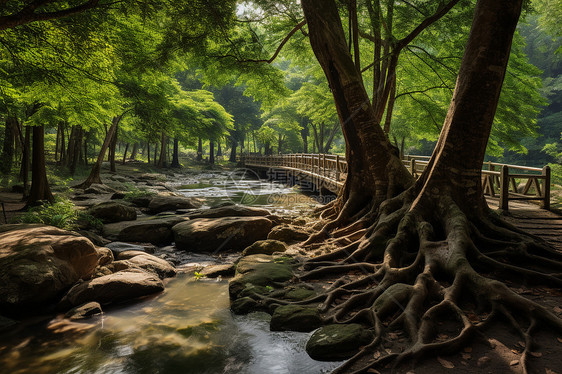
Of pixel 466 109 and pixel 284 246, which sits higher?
pixel 466 109

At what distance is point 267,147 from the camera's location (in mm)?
51000

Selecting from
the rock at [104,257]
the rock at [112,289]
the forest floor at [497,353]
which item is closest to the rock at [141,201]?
the rock at [104,257]

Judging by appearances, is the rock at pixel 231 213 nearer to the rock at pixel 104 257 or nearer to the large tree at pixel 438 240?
the rock at pixel 104 257

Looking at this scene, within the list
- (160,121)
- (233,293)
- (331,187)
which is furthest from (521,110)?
(160,121)

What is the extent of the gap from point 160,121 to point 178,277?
1296 cm

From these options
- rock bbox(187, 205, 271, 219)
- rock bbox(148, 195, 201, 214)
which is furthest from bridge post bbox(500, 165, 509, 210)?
rock bbox(148, 195, 201, 214)

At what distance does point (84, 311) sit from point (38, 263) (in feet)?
3.53

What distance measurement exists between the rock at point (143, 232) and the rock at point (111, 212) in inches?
44.3

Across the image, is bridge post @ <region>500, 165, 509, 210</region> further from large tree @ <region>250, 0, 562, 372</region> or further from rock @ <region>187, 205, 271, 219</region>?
rock @ <region>187, 205, 271, 219</region>

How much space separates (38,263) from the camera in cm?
488

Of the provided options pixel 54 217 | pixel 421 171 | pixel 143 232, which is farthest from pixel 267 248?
pixel 421 171

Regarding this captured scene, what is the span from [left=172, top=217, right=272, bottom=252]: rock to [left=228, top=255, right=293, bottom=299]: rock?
2130 millimetres

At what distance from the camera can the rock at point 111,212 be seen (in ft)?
34.0

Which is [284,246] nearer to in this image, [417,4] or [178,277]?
[178,277]
